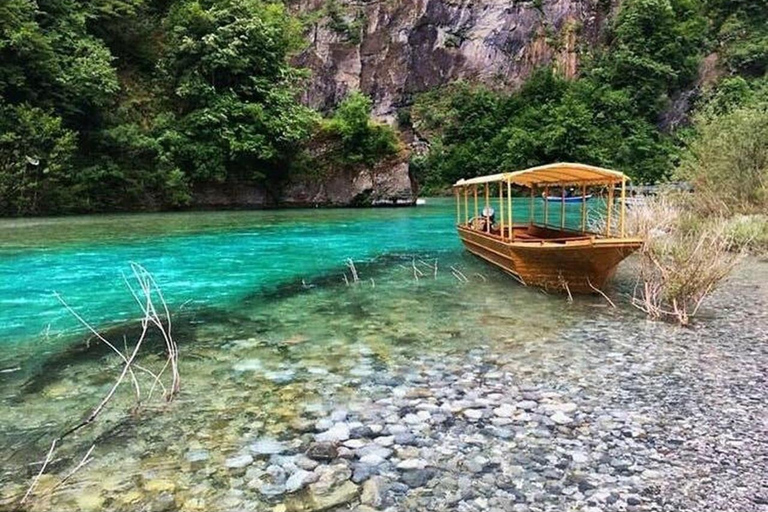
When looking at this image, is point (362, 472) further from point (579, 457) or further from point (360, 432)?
point (579, 457)

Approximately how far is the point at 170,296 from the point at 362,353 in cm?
510

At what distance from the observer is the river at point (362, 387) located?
3879 mm

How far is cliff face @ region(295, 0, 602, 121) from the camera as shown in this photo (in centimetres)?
6169

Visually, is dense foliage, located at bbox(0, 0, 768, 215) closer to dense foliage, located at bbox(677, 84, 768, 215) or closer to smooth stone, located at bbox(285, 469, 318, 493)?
dense foliage, located at bbox(677, 84, 768, 215)

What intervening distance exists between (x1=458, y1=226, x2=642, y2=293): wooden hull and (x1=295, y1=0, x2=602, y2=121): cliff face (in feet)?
175

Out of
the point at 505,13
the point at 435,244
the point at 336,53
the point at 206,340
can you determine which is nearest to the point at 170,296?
the point at 206,340

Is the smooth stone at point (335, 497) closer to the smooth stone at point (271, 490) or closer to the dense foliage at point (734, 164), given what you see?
the smooth stone at point (271, 490)

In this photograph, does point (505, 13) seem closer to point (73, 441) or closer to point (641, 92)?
point (641, 92)

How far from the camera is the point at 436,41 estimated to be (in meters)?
62.9

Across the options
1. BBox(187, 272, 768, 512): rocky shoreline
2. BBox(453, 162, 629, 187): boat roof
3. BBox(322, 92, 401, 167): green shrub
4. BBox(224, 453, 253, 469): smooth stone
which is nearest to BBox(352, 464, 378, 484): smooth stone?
BBox(187, 272, 768, 512): rocky shoreline

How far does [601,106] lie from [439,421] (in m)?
57.9

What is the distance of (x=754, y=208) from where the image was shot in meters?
16.9

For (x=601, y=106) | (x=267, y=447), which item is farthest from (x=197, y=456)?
(x=601, y=106)

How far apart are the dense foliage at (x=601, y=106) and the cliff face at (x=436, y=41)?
2.29 metres
